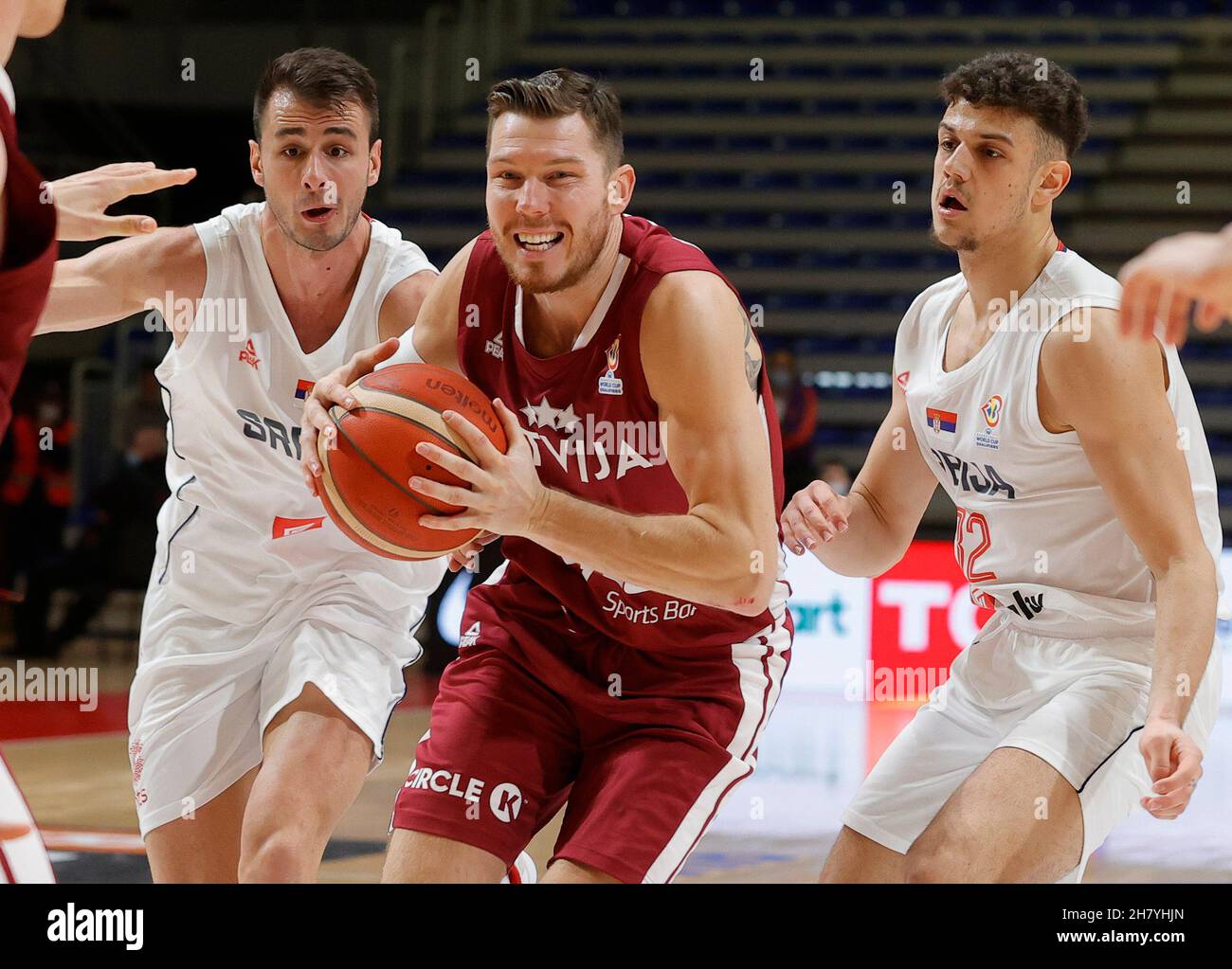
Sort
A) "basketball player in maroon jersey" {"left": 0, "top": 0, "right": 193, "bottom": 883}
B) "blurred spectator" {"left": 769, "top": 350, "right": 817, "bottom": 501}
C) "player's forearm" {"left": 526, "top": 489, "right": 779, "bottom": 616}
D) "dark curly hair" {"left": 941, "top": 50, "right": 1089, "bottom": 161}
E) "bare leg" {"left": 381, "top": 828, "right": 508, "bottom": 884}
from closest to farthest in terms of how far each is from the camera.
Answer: "basketball player in maroon jersey" {"left": 0, "top": 0, "right": 193, "bottom": 883} → "player's forearm" {"left": 526, "top": 489, "right": 779, "bottom": 616} → "bare leg" {"left": 381, "top": 828, "right": 508, "bottom": 884} → "dark curly hair" {"left": 941, "top": 50, "right": 1089, "bottom": 161} → "blurred spectator" {"left": 769, "top": 350, "right": 817, "bottom": 501}

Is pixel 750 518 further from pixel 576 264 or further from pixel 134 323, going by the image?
pixel 134 323

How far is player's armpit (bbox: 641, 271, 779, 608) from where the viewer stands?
2801 millimetres

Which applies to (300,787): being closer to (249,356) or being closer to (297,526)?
(297,526)

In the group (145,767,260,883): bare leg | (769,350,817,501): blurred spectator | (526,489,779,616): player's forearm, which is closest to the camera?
(526,489,779,616): player's forearm

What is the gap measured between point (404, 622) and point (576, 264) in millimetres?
1140

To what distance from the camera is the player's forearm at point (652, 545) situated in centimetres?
277

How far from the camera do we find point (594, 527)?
2781 mm

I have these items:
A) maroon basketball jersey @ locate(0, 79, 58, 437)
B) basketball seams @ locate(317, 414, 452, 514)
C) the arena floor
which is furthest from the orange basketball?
the arena floor

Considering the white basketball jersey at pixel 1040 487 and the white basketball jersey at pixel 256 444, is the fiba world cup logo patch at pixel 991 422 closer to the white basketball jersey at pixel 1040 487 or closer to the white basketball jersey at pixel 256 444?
the white basketball jersey at pixel 1040 487

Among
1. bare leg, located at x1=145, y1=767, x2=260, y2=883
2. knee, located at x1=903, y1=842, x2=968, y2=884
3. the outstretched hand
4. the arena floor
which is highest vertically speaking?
the outstretched hand

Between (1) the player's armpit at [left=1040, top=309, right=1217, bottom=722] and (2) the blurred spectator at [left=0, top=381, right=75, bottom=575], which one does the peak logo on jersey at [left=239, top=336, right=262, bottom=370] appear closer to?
(1) the player's armpit at [left=1040, top=309, right=1217, bottom=722]

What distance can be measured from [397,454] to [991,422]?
4.15 ft

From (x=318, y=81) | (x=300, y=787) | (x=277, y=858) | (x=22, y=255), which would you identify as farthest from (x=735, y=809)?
(x=22, y=255)
